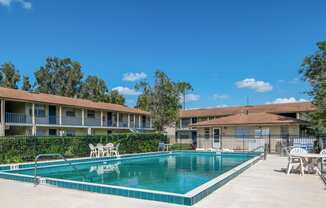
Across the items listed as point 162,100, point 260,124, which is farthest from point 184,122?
point 260,124

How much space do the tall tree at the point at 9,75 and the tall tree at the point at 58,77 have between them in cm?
434

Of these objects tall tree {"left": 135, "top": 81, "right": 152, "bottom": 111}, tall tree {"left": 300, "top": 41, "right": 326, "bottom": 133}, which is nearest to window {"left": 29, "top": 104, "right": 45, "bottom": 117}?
tall tree {"left": 135, "top": 81, "right": 152, "bottom": 111}

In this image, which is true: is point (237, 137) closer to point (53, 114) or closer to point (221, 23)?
point (221, 23)

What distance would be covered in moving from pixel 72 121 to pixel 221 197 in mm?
24944

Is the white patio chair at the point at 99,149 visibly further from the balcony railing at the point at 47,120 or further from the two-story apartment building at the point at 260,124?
the two-story apartment building at the point at 260,124

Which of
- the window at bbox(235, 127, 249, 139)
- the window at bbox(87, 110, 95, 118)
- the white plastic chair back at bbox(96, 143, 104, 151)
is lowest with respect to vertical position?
the white plastic chair back at bbox(96, 143, 104, 151)

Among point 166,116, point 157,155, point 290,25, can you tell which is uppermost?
point 290,25

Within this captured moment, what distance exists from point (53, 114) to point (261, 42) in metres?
19.8

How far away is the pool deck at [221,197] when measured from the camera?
254 inches

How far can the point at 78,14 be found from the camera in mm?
22516

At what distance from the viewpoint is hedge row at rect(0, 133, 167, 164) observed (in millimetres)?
16156

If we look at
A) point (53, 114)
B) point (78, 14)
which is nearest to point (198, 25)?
point (78, 14)

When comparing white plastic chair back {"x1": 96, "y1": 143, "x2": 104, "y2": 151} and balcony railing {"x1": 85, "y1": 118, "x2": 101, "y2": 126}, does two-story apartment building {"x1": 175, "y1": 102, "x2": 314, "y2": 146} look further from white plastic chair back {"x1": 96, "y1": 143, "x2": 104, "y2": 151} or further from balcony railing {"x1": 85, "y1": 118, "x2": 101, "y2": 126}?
white plastic chair back {"x1": 96, "y1": 143, "x2": 104, "y2": 151}

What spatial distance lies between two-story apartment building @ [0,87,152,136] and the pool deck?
1705 cm
